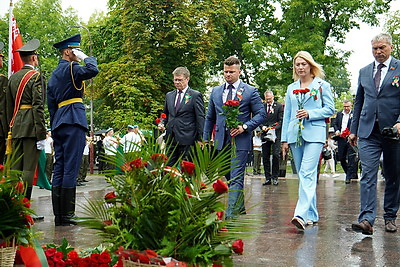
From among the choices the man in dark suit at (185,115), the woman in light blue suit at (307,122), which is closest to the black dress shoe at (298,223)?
the woman in light blue suit at (307,122)

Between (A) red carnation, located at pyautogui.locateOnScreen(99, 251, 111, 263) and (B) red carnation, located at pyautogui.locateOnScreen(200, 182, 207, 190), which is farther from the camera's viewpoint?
(A) red carnation, located at pyautogui.locateOnScreen(99, 251, 111, 263)

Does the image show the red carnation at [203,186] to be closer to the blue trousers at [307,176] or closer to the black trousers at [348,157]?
the blue trousers at [307,176]

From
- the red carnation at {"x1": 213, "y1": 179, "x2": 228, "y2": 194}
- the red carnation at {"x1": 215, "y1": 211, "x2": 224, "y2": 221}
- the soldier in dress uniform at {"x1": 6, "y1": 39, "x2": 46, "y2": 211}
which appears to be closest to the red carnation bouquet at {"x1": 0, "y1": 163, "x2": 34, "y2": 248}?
the red carnation at {"x1": 215, "y1": 211, "x2": 224, "y2": 221}

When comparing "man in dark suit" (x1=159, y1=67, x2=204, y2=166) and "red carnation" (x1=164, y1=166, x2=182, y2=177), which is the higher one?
"man in dark suit" (x1=159, y1=67, x2=204, y2=166)

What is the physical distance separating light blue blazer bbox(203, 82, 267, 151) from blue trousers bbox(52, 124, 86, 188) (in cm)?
180

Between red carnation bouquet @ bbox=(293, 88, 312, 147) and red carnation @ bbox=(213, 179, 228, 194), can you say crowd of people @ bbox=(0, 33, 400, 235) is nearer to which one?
red carnation bouquet @ bbox=(293, 88, 312, 147)

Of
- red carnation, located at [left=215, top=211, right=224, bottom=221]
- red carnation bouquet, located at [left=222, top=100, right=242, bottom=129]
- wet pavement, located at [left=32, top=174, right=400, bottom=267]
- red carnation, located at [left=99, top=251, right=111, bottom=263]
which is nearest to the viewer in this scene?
red carnation, located at [left=215, top=211, right=224, bottom=221]

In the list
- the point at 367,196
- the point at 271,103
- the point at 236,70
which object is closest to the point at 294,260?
the point at 367,196

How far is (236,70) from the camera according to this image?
812 centimetres

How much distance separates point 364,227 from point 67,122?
373 centimetres

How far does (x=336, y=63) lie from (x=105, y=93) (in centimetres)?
1595

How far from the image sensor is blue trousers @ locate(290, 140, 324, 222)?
24.2 feet

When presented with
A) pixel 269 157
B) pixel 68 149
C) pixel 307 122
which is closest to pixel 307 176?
pixel 307 122

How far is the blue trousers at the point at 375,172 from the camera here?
6.94m
